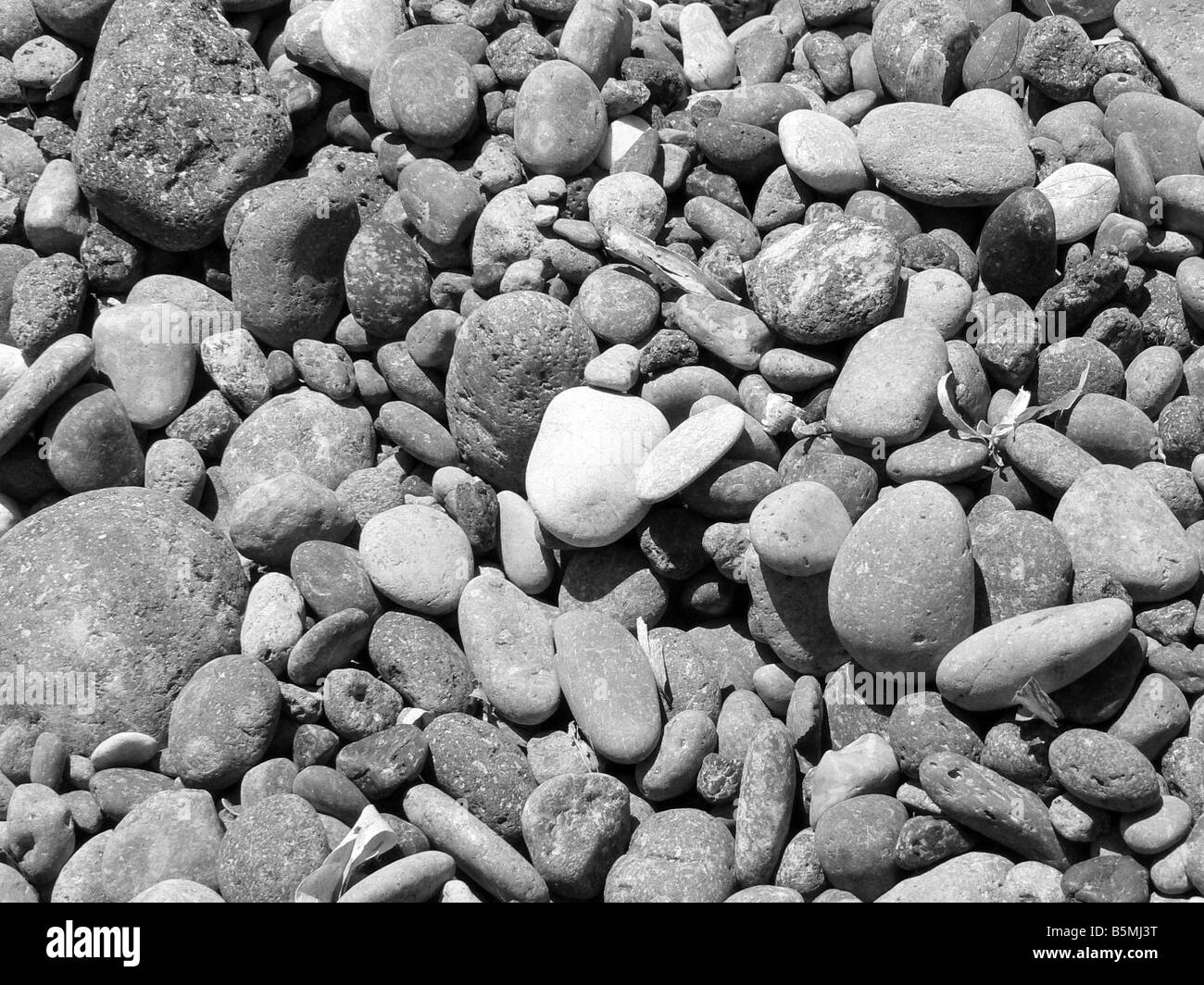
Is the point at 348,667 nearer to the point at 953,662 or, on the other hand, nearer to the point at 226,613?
the point at 226,613

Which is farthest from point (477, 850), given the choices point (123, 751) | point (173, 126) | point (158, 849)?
point (173, 126)

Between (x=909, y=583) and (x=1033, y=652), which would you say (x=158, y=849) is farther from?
(x=1033, y=652)

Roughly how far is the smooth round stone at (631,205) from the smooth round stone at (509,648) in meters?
1.97

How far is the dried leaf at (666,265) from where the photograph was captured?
542 centimetres

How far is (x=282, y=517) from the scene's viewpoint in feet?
16.7

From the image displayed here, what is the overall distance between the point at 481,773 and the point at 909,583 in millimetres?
1940

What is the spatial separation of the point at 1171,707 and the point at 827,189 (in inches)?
119

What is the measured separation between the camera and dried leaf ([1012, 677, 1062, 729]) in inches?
162

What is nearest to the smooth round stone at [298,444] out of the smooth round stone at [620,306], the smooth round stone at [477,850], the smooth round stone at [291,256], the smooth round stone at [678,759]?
the smooth round stone at [291,256]

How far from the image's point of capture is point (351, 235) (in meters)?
5.86

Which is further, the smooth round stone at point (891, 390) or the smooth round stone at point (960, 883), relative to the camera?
the smooth round stone at point (891, 390)

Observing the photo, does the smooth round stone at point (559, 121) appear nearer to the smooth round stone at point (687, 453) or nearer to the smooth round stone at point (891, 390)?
the smooth round stone at point (687, 453)
